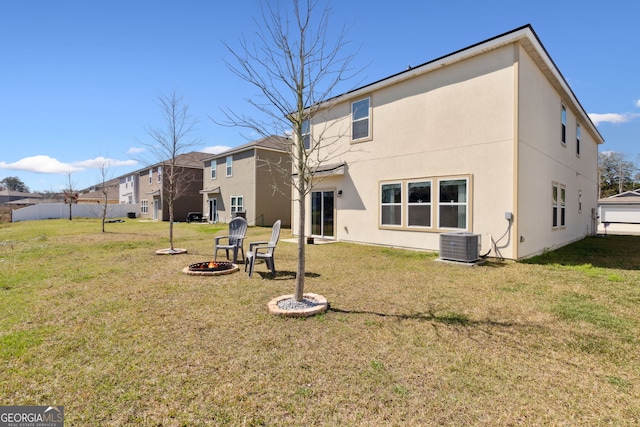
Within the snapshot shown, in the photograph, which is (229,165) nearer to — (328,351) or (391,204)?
(391,204)

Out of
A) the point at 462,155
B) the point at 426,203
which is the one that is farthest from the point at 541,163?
the point at 426,203

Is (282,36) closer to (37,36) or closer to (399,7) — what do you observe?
(399,7)

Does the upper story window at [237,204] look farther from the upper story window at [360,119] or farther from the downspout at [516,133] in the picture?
the downspout at [516,133]

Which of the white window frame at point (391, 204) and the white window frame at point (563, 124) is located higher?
the white window frame at point (563, 124)

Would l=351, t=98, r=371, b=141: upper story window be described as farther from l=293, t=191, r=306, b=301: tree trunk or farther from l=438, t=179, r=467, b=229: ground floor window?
l=293, t=191, r=306, b=301: tree trunk

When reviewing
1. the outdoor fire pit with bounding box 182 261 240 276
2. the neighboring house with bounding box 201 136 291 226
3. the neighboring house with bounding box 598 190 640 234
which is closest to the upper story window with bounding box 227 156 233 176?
the neighboring house with bounding box 201 136 291 226

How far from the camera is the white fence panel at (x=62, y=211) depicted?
32.8 meters

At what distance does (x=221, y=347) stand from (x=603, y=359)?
418cm

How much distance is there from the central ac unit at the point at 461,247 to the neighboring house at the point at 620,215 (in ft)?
76.0

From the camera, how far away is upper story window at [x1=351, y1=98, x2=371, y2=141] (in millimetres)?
12049

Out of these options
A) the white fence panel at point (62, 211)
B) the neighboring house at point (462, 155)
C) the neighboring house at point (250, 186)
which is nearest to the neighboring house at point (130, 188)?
the white fence panel at point (62, 211)

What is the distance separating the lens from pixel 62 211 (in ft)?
116

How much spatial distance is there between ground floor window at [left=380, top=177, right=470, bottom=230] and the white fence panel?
125 ft

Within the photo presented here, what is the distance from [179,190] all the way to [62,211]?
61.5ft
